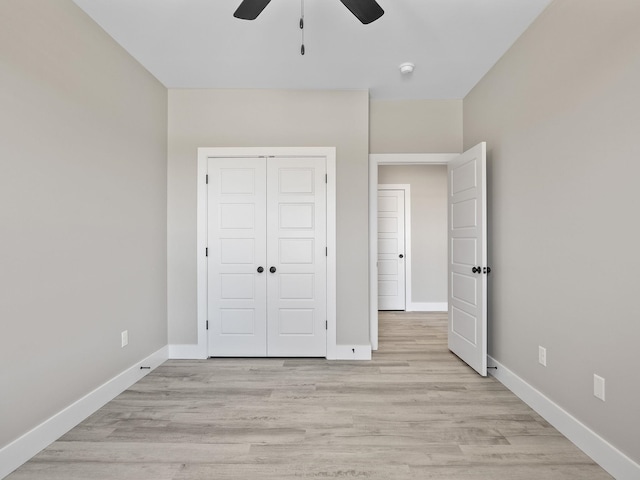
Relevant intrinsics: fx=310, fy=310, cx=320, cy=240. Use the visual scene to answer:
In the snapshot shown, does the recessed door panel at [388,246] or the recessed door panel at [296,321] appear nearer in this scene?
the recessed door panel at [296,321]

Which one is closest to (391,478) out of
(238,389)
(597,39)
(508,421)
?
(508,421)

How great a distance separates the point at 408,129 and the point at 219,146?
2.03 m

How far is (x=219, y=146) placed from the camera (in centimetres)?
316

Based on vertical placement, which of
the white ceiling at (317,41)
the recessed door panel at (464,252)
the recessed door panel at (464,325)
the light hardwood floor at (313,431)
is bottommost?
the light hardwood floor at (313,431)

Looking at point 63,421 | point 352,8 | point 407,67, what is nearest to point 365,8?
point 352,8

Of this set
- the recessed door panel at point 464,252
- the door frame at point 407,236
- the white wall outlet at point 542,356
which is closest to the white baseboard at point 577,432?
the white wall outlet at point 542,356

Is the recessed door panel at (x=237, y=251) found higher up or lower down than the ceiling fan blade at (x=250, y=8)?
lower down

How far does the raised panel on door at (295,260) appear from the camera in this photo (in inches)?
124

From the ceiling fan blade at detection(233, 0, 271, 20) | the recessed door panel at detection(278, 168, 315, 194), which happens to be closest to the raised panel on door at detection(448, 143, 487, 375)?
the recessed door panel at detection(278, 168, 315, 194)

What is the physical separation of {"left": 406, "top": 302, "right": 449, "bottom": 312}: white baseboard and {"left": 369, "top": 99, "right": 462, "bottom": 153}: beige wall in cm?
270

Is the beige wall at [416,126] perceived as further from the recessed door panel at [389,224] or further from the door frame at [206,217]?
the recessed door panel at [389,224]

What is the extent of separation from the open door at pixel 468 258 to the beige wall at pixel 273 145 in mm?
915

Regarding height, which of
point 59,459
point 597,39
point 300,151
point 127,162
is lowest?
point 59,459

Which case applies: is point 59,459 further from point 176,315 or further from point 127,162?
point 127,162
